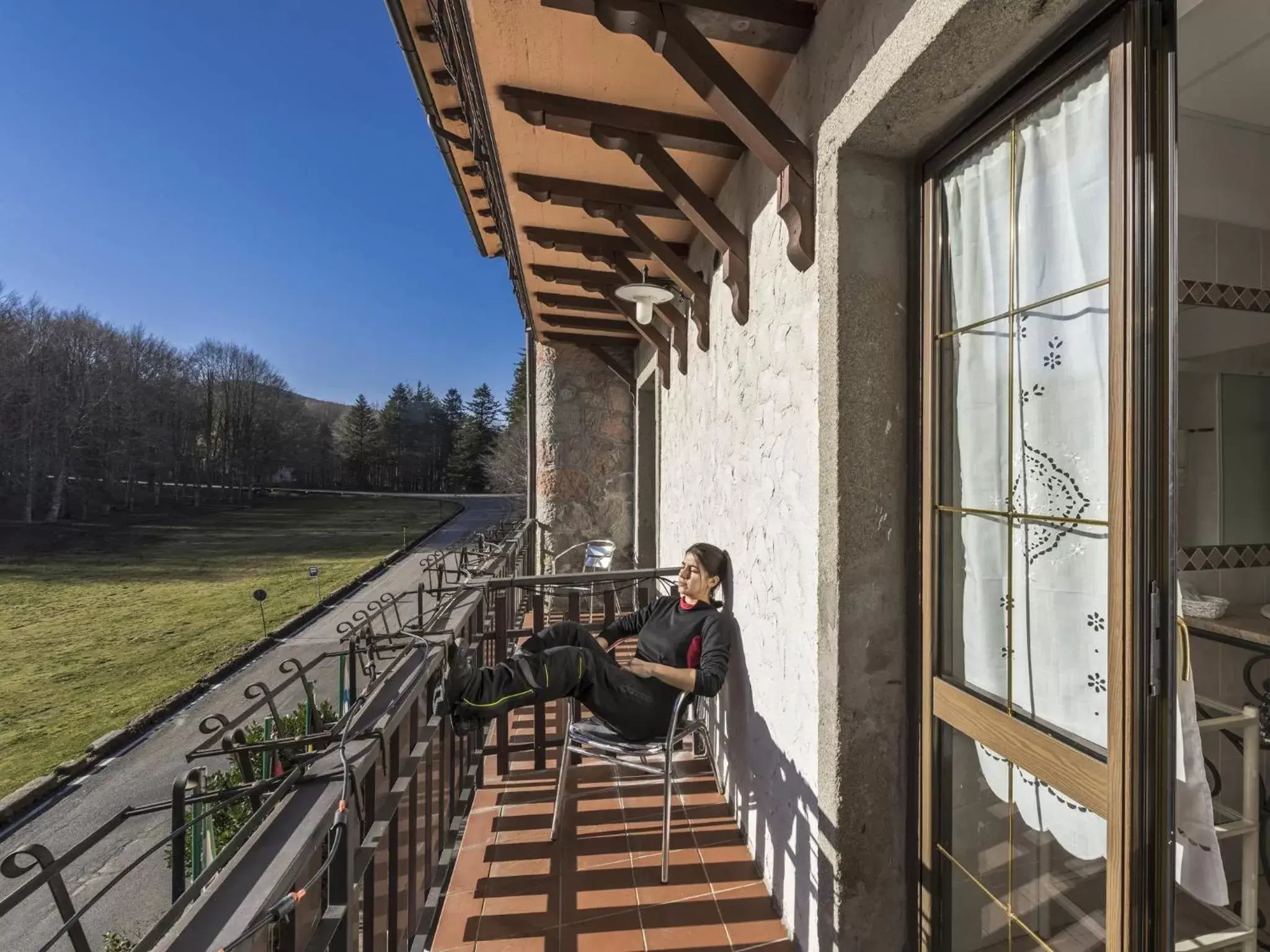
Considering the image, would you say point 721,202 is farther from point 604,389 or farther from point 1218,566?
point 604,389

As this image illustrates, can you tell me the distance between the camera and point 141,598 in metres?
26.5

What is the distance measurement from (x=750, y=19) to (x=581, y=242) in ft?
5.92

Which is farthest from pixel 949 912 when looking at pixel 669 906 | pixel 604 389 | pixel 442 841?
pixel 604 389

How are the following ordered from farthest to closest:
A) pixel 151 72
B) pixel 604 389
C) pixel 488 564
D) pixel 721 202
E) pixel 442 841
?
pixel 151 72, pixel 604 389, pixel 488 564, pixel 721 202, pixel 442 841

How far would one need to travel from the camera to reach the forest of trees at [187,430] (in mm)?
33312

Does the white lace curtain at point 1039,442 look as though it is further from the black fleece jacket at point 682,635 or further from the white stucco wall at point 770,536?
the black fleece jacket at point 682,635

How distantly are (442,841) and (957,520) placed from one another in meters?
1.74

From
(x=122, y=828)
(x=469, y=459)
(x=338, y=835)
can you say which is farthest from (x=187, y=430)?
(x=338, y=835)

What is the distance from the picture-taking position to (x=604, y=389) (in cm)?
630

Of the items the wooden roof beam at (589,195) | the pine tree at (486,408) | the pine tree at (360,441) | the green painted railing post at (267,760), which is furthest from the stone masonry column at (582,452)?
the pine tree at (360,441)

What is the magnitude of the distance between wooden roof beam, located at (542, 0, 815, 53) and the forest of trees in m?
23.1

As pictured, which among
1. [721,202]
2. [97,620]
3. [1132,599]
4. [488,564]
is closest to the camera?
[1132,599]

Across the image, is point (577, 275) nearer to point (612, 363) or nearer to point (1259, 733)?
point (612, 363)

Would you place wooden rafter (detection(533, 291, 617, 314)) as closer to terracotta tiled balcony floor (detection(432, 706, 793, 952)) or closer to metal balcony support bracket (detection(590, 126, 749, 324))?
metal balcony support bracket (detection(590, 126, 749, 324))
